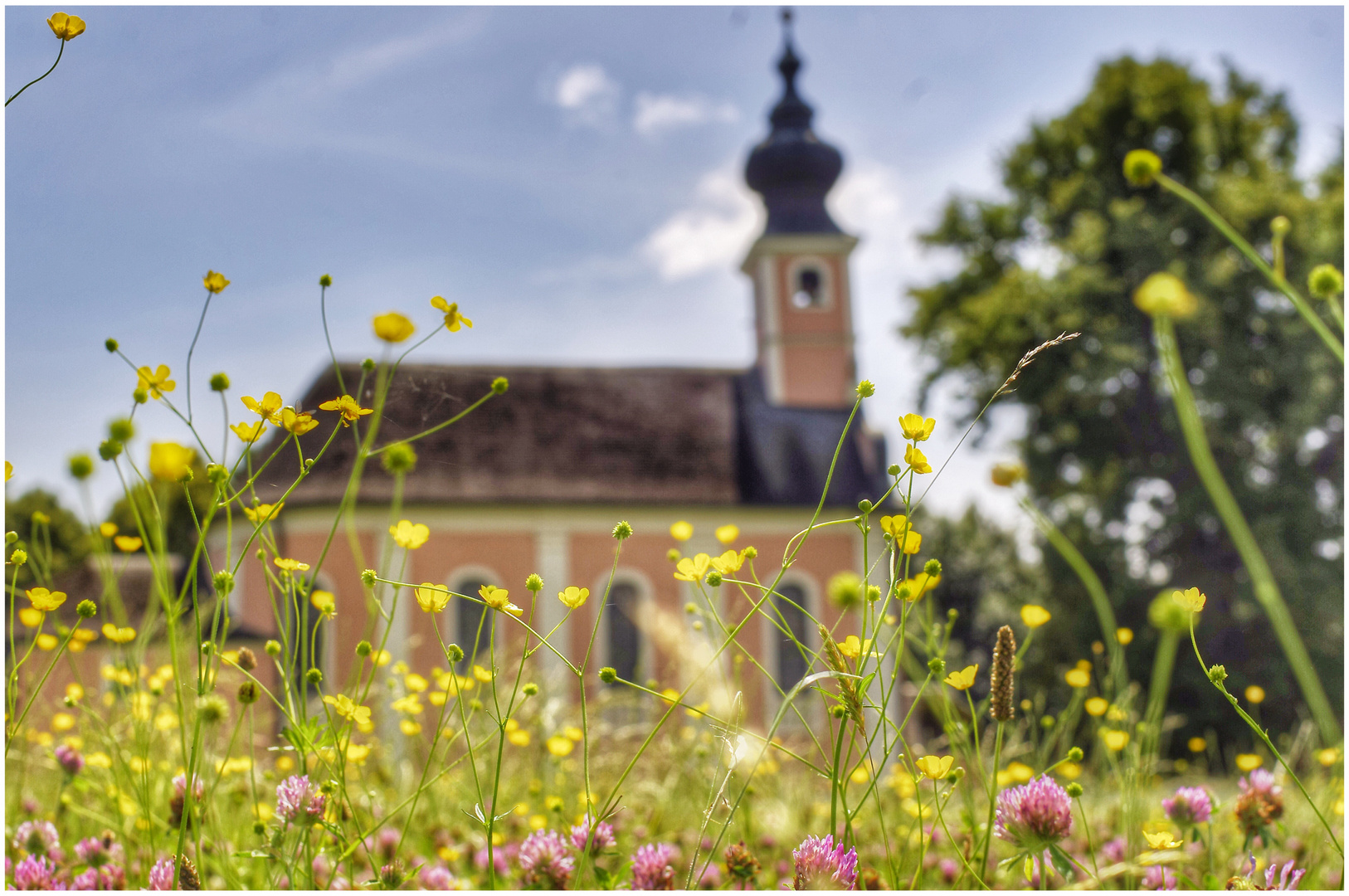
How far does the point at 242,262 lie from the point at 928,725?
1277 cm

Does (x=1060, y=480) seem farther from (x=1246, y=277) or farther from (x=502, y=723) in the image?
(x=502, y=723)

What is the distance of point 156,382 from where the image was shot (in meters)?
1.29

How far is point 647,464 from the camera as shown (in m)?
14.4

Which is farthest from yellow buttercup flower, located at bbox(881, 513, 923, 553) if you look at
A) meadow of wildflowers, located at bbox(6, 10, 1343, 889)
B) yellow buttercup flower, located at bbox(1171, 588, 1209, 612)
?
yellow buttercup flower, located at bbox(1171, 588, 1209, 612)

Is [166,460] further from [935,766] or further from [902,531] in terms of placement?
[935,766]

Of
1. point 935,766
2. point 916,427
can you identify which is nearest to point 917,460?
point 916,427

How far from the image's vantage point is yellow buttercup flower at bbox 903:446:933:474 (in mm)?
1152

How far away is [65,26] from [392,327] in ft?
2.24

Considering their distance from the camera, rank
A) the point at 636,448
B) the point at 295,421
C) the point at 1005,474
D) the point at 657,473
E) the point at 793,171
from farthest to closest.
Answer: the point at 793,171 < the point at 636,448 < the point at 657,473 < the point at 1005,474 < the point at 295,421

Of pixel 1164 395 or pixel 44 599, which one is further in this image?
pixel 1164 395

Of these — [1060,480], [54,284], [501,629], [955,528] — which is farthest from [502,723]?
[955,528]

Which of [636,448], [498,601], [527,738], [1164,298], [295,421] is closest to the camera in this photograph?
[1164,298]

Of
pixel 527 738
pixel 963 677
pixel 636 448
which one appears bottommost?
pixel 527 738

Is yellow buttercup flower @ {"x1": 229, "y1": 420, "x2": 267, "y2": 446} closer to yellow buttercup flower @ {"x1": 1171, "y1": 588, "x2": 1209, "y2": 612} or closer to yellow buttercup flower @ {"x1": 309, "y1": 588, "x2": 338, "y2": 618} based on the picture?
yellow buttercup flower @ {"x1": 309, "y1": 588, "x2": 338, "y2": 618}
